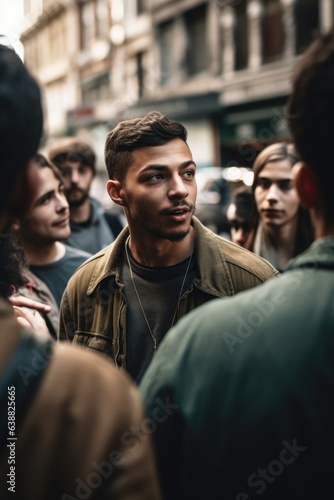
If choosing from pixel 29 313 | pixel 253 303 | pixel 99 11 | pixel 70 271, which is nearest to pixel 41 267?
pixel 70 271

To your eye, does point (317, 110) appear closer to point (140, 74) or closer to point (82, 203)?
point (82, 203)

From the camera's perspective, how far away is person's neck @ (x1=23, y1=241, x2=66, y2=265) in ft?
14.7

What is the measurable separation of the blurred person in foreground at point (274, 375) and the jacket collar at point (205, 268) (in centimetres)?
131

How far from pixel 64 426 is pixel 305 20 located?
2096 cm

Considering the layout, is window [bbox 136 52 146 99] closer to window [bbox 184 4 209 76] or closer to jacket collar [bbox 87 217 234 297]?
window [bbox 184 4 209 76]

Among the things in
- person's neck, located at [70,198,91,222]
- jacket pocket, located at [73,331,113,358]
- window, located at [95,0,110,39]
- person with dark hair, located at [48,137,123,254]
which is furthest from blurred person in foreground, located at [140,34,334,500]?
window, located at [95,0,110,39]

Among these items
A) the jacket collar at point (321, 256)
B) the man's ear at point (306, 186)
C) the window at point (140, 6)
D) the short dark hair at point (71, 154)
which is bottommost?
the jacket collar at point (321, 256)

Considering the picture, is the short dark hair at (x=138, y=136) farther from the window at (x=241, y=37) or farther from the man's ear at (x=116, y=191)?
the window at (x=241, y=37)

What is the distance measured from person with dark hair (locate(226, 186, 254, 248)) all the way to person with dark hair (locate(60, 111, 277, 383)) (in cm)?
188

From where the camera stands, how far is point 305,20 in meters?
20.6

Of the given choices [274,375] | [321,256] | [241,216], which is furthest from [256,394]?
[241,216]

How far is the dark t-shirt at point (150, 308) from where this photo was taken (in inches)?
119

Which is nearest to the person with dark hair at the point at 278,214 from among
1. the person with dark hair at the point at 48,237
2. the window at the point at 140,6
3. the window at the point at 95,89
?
the person with dark hair at the point at 48,237

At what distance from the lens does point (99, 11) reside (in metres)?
34.2
